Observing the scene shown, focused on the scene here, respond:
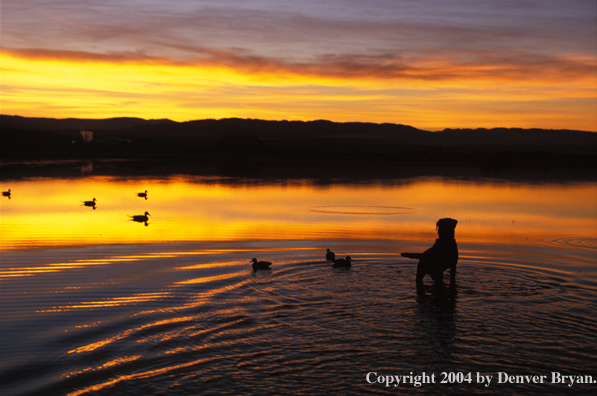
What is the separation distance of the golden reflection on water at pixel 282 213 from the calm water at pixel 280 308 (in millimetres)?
265

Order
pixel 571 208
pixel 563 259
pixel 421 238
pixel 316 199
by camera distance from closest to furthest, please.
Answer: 1. pixel 563 259
2. pixel 421 238
3. pixel 571 208
4. pixel 316 199

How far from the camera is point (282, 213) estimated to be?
28.0m

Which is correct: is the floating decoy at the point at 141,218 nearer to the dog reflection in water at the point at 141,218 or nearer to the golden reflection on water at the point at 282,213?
the dog reflection in water at the point at 141,218

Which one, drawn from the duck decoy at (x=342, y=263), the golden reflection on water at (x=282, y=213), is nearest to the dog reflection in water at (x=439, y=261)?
the duck decoy at (x=342, y=263)

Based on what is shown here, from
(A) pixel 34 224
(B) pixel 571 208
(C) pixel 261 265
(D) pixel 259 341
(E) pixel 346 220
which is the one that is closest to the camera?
(D) pixel 259 341

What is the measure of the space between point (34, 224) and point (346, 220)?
583 inches

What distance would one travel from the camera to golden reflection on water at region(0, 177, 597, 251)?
70.4ft

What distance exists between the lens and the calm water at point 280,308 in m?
7.77

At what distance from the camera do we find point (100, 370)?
25.7 ft

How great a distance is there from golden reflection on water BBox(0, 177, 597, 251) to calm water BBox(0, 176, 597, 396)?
265 mm

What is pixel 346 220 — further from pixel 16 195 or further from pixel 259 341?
pixel 16 195

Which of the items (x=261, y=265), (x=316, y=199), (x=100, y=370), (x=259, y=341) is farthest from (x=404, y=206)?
(x=100, y=370)

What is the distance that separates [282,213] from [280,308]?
17007 millimetres

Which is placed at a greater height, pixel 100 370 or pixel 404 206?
pixel 404 206
